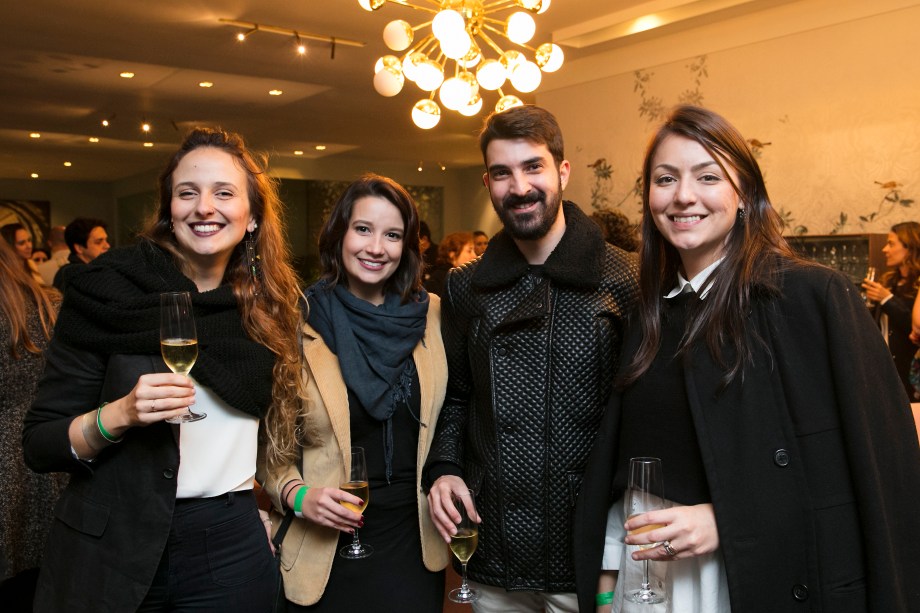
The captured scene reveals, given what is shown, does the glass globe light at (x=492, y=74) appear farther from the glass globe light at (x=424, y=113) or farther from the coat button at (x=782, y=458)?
the coat button at (x=782, y=458)

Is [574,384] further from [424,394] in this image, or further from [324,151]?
[324,151]

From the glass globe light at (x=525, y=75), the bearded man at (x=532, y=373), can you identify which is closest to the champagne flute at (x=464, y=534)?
the bearded man at (x=532, y=373)

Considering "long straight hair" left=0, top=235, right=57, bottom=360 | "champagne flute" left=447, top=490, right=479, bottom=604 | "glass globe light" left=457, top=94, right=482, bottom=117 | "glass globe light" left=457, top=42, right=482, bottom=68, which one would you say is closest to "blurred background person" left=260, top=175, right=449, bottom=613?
"champagne flute" left=447, top=490, right=479, bottom=604

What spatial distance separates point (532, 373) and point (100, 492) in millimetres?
1066

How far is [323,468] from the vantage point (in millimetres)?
2191

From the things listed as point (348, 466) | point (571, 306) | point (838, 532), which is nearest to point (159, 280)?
point (348, 466)

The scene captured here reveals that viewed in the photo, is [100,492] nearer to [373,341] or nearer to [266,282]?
[266,282]

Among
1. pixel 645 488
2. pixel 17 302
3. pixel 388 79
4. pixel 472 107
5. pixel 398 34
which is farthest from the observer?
pixel 472 107

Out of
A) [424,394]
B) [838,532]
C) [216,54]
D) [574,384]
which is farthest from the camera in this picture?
[216,54]

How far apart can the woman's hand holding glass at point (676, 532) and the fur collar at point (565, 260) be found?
2.25 ft

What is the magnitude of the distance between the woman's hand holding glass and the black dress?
2.68ft

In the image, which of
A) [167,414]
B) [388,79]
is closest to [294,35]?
[388,79]

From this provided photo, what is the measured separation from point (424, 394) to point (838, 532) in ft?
3.64

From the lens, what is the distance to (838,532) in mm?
1538
